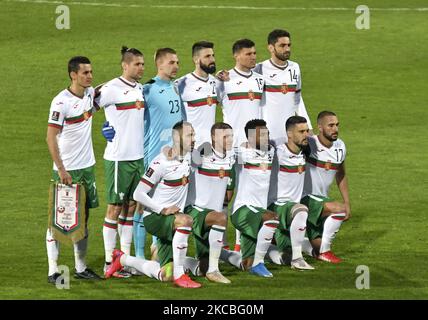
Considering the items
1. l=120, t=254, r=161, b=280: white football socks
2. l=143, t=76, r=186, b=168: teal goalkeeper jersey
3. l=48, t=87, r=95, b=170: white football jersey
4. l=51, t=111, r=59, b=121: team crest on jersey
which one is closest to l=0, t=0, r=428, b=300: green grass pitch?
l=120, t=254, r=161, b=280: white football socks

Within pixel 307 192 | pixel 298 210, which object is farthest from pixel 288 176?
pixel 307 192

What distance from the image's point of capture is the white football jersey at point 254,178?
54.7 feet

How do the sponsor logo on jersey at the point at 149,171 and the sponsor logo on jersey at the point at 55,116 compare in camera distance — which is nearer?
the sponsor logo on jersey at the point at 55,116

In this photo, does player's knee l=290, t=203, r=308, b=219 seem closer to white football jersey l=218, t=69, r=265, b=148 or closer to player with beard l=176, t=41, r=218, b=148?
white football jersey l=218, t=69, r=265, b=148

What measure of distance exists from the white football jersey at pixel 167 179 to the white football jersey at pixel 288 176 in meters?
1.66

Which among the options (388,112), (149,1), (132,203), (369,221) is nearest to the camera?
(132,203)

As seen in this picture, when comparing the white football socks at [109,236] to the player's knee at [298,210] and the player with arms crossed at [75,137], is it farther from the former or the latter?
the player's knee at [298,210]

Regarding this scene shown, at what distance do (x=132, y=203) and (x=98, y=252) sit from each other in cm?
132

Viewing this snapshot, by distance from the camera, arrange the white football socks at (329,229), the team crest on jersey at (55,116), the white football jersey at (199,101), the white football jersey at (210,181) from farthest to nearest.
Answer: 1. the white football jersey at (199,101)
2. the white football socks at (329,229)
3. the white football jersey at (210,181)
4. the team crest on jersey at (55,116)

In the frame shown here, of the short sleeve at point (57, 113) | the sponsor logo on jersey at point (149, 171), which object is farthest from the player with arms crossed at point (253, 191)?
the short sleeve at point (57, 113)

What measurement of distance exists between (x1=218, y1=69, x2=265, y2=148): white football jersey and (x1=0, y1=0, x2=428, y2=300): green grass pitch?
1.83 m
